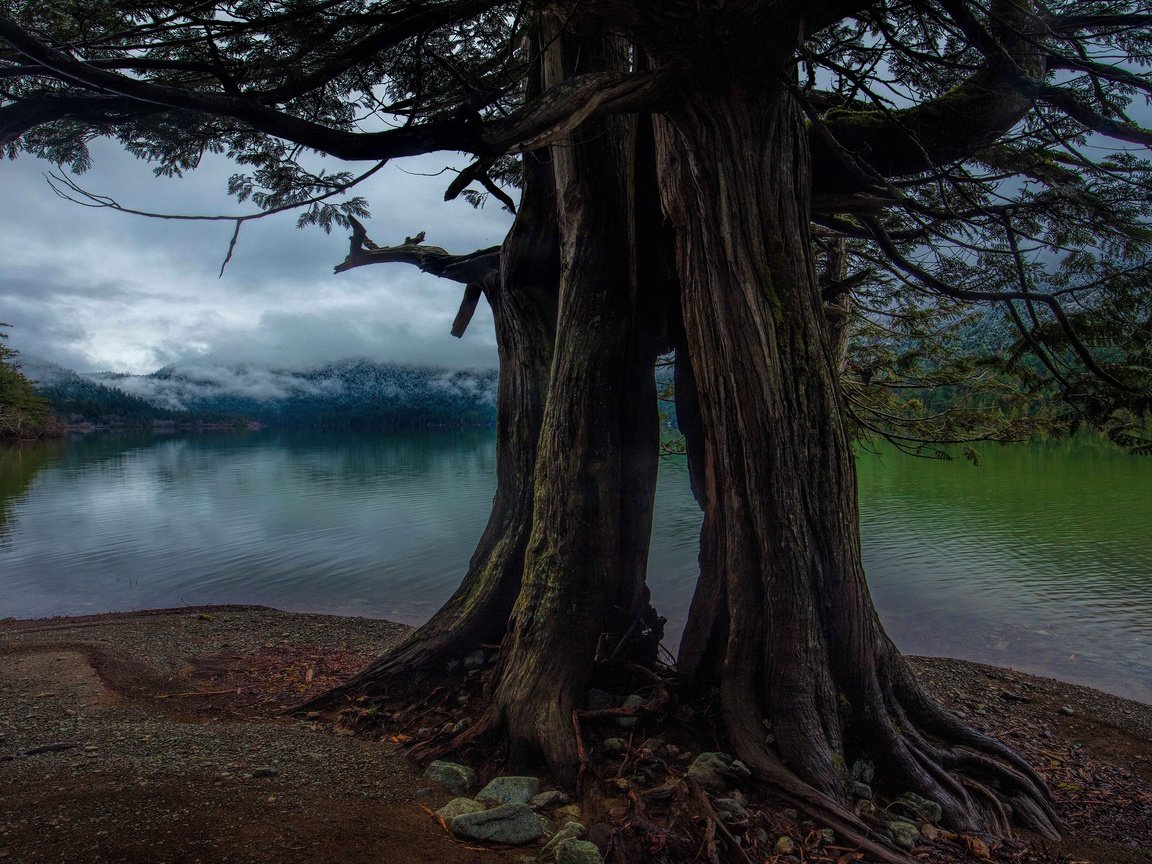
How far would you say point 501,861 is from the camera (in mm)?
2686

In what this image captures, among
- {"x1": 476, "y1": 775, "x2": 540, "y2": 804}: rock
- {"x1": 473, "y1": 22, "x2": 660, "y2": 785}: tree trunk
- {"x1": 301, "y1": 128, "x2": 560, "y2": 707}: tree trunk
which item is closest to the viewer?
{"x1": 476, "y1": 775, "x2": 540, "y2": 804}: rock

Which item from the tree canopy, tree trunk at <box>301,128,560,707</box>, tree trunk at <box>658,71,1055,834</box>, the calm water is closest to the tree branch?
tree trunk at <box>658,71,1055,834</box>

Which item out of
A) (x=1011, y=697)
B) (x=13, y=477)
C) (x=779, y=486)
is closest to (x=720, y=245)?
(x=779, y=486)

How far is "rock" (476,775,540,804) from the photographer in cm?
326

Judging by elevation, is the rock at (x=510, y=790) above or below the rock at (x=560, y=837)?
below

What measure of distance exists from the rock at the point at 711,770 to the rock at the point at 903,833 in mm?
787

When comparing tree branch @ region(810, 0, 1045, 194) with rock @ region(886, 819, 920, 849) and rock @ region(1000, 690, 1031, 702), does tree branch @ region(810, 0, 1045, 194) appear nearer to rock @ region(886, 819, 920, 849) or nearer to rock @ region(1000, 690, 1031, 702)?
rock @ region(886, 819, 920, 849)

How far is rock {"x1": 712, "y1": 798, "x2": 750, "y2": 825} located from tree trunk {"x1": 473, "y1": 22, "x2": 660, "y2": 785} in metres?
0.92

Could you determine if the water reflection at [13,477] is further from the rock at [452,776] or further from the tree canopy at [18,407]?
the rock at [452,776]

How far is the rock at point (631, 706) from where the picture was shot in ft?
12.6

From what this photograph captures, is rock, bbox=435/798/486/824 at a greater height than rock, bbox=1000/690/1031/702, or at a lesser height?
greater

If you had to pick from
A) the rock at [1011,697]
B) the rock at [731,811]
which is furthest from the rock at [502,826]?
the rock at [1011,697]

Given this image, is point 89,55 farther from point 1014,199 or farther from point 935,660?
point 935,660

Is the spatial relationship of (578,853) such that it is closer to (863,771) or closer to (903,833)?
(903,833)
